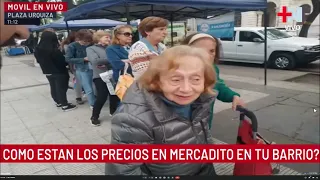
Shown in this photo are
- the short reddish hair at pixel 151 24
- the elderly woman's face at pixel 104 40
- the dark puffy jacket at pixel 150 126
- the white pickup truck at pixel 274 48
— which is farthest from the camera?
the white pickup truck at pixel 274 48

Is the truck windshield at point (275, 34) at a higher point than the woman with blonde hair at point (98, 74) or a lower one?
higher

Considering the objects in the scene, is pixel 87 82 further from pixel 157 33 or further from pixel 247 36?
pixel 247 36

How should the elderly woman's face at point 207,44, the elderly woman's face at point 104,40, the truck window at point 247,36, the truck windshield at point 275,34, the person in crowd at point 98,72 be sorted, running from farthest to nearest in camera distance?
the truck window at point 247,36 < the truck windshield at point 275,34 < the elderly woman's face at point 104,40 < the person in crowd at point 98,72 < the elderly woman's face at point 207,44

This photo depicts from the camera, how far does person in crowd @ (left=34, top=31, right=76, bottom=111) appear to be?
4504mm

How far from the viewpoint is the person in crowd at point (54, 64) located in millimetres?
4504

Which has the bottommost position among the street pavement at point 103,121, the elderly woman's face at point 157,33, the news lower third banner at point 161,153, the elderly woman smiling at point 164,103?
the street pavement at point 103,121

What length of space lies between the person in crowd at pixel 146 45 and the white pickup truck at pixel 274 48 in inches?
260

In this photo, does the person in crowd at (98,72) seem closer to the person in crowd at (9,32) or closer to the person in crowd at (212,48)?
the person in crowd at (212,48)

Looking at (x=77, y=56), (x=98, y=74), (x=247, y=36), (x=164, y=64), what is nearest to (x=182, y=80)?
(x=164, y=64)

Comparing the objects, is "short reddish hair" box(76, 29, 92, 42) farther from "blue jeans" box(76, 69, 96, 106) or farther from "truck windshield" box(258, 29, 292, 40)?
"truck windshield" box(258, 29, 292, 40)

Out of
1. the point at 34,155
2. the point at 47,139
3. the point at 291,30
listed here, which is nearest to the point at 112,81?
the point at 47,139

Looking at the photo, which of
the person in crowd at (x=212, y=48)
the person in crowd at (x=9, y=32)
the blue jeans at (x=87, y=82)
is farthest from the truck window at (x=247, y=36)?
the person in crowd at (x=9, y=32)

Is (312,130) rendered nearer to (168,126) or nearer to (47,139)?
(168,126)

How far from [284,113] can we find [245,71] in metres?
4.87
